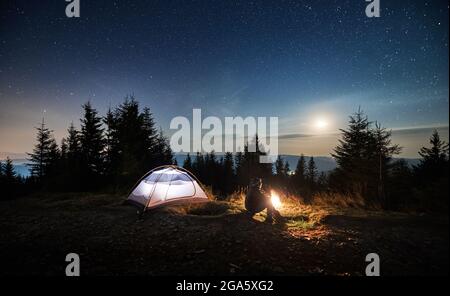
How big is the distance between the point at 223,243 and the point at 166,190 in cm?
406

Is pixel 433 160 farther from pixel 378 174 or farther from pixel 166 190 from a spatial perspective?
pixel 166 190

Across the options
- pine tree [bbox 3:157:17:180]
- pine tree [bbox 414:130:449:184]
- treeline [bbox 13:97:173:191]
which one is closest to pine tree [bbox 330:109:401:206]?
pine tree [bbox 414:130:449:184]

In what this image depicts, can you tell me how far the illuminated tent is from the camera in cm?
769

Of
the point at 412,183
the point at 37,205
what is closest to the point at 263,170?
the point at 412,183

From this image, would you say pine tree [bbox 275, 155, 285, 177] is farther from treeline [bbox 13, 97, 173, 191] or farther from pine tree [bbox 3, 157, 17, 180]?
pine tree [bbox 3, 157, 17, 180]

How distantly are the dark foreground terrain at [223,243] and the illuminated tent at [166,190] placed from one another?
2.11ft

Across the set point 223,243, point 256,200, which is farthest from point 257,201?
point 223,243

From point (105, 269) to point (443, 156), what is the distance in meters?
36.2

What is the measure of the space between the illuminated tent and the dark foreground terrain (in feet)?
2.11

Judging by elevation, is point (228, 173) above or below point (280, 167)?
below

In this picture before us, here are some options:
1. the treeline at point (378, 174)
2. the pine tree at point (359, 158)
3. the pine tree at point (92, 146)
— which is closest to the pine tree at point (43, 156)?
the pine tree at point (92, 146)

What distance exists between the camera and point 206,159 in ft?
200

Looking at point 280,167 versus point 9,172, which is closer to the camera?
point 9,172

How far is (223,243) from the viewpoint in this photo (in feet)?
15.7
